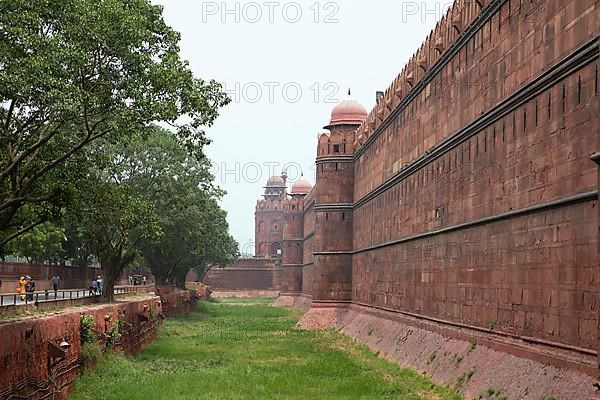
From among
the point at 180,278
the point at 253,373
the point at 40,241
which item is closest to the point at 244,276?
the point at 180,278

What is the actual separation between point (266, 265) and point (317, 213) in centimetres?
4365

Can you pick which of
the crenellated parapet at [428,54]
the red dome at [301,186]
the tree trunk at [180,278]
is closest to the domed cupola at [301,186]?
the red dome at [301,186]

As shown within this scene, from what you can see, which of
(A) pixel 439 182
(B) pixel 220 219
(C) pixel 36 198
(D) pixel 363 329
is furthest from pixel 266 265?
(C) pixel 36 198

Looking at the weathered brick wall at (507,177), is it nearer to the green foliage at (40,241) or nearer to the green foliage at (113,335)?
the green foliage at (113,335)

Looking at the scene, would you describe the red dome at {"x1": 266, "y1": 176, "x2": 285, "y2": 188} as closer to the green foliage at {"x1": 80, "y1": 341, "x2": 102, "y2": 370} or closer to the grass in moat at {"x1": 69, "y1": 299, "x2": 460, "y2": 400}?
the grass in moat at {"x1": 69, "y1": 299, "x2": 460, "y2": 400}

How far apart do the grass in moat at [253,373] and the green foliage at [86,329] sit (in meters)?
0.70

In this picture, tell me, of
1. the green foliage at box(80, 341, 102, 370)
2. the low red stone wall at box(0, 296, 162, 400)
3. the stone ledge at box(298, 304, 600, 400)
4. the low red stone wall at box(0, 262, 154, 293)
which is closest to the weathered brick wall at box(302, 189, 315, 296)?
the low red stone wall at box(0, 262, 154, 293)

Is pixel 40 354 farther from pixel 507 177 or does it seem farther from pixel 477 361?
pixel 507 177

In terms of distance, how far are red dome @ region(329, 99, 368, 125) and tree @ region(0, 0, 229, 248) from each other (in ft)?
73.7

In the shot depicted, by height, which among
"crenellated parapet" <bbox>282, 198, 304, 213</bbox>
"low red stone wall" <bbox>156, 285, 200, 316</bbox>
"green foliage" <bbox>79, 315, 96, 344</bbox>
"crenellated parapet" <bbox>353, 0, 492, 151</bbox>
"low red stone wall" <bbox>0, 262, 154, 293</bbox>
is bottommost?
"low red stone wall" <bbox>156, 285, 200, 316</bbox>

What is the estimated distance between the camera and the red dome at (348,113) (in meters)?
37.2

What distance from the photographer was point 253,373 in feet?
62.4

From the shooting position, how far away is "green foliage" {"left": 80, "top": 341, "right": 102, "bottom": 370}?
17.1 metres

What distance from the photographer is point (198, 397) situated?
1532cm
